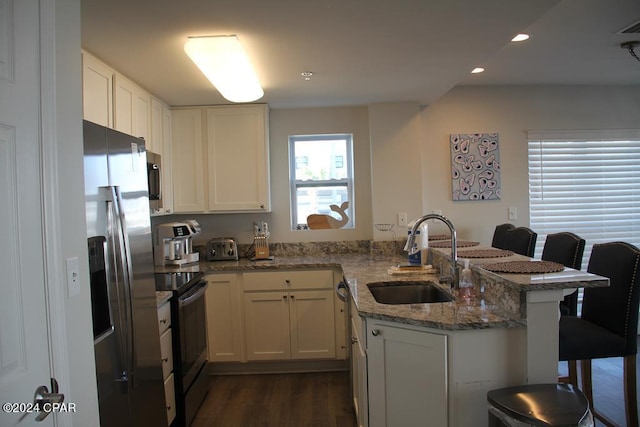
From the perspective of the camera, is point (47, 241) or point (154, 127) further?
point (154, 127)

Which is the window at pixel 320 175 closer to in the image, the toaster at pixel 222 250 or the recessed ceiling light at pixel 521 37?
the toaster at pixel 222 250

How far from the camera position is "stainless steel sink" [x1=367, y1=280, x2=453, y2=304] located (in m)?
2.27

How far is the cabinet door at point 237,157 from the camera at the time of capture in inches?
132

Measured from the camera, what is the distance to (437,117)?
3.68 metres

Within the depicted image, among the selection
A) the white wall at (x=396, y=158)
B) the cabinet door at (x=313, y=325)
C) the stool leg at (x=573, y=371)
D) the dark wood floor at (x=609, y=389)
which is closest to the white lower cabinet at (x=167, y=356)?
the cabinet door at (x=313, y=325)

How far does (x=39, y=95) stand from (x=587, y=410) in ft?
6.45

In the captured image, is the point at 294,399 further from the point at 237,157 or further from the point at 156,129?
the point at 156,129

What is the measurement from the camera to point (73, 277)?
3.81ft

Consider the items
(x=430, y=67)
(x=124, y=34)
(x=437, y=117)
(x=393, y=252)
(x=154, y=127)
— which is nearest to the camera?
(x=124, y=34)

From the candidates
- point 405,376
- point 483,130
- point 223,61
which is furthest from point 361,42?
point 483,130

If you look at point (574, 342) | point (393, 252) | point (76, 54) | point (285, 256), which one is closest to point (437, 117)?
point (393, 252)

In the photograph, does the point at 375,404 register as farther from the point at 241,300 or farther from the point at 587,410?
the point at 241,300

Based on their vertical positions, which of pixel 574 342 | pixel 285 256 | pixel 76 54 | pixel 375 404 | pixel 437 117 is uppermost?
pixel 437 117

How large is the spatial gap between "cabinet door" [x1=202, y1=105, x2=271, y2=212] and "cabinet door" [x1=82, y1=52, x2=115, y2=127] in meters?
1.09
